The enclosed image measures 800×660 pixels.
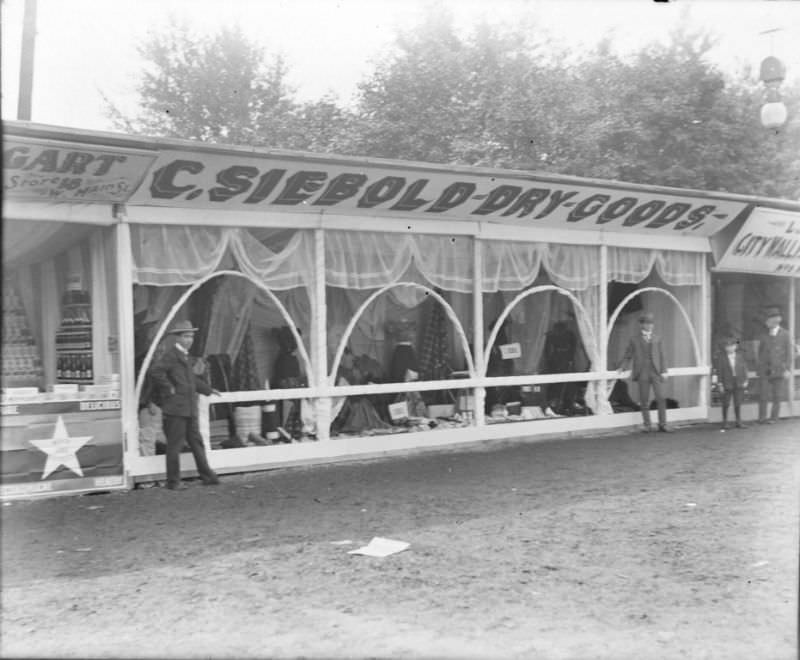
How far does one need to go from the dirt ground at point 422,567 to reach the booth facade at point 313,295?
0.86 metres

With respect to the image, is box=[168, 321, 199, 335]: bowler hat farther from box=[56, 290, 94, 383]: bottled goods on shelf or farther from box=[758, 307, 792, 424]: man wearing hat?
box=[758, 307, 792, 424]: man wearing hat

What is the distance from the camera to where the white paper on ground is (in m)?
6.79

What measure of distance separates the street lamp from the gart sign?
7.40 feet

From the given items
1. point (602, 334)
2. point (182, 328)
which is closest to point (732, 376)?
point (602, 334)

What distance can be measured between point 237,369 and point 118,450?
195 centimetres

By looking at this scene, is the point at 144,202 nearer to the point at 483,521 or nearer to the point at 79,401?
the point at 79,401

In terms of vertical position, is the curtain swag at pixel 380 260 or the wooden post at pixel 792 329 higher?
the curtain swag at pixel 380 260

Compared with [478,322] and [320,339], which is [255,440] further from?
[478,322]

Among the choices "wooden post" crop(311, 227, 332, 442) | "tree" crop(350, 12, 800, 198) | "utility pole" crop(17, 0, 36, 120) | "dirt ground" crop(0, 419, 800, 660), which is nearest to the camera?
"dirt ground" crop(0, 419, 800, 660)

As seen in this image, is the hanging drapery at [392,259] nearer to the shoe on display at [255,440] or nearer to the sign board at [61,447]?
the shoe on display at [255,440]

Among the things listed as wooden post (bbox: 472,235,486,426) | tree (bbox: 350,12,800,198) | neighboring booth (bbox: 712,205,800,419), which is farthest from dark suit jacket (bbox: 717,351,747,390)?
tree (bbox: 350,12,800,198)

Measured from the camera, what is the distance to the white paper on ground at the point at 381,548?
6.79 metres

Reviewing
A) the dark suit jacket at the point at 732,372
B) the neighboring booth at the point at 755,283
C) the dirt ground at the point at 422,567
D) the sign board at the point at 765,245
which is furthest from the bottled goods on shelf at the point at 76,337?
the sign board at the point at 765,245

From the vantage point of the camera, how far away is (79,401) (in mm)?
9211
